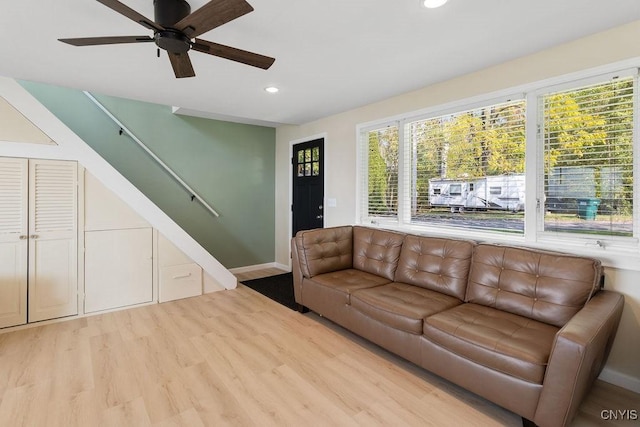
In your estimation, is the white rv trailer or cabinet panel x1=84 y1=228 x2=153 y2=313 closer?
the white rv trailer

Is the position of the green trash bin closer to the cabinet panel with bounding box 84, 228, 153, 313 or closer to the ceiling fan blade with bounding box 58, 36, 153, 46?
the ceiling fan blade with bounding box 58, 36, 153, 46

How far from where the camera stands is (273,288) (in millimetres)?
4242

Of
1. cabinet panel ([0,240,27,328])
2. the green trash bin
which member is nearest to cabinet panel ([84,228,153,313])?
cabinet panel ([0,240,27,328])

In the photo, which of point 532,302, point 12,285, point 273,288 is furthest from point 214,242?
point 532,302

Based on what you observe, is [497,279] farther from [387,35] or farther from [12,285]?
[12,285]

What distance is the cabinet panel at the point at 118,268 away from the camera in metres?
3.28

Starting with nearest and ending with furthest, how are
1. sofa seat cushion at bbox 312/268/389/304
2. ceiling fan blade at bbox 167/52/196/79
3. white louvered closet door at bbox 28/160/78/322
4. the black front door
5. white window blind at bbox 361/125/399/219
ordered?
ceiling fan blade at bbox 167/52/196/79 < sofa seat cushion at bbox 312/268/389/304 < white louvered closet door at bbox 28/160/78/322 < white window blind at bbox 361/125/399/219 < the black front door

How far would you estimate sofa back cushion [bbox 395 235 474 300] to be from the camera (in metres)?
2.56

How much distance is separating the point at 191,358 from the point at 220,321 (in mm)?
705

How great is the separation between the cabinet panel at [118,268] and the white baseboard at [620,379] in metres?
4.26

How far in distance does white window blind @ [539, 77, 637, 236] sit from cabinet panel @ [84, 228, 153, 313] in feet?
13.2

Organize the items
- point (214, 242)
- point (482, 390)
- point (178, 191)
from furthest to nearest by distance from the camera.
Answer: point (214, 242) → point (178, 191) → point (482, 390)

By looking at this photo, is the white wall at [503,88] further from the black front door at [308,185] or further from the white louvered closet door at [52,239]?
the white louvered closet door at [52,239]

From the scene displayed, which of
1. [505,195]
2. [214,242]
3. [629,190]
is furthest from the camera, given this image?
[214,242]
